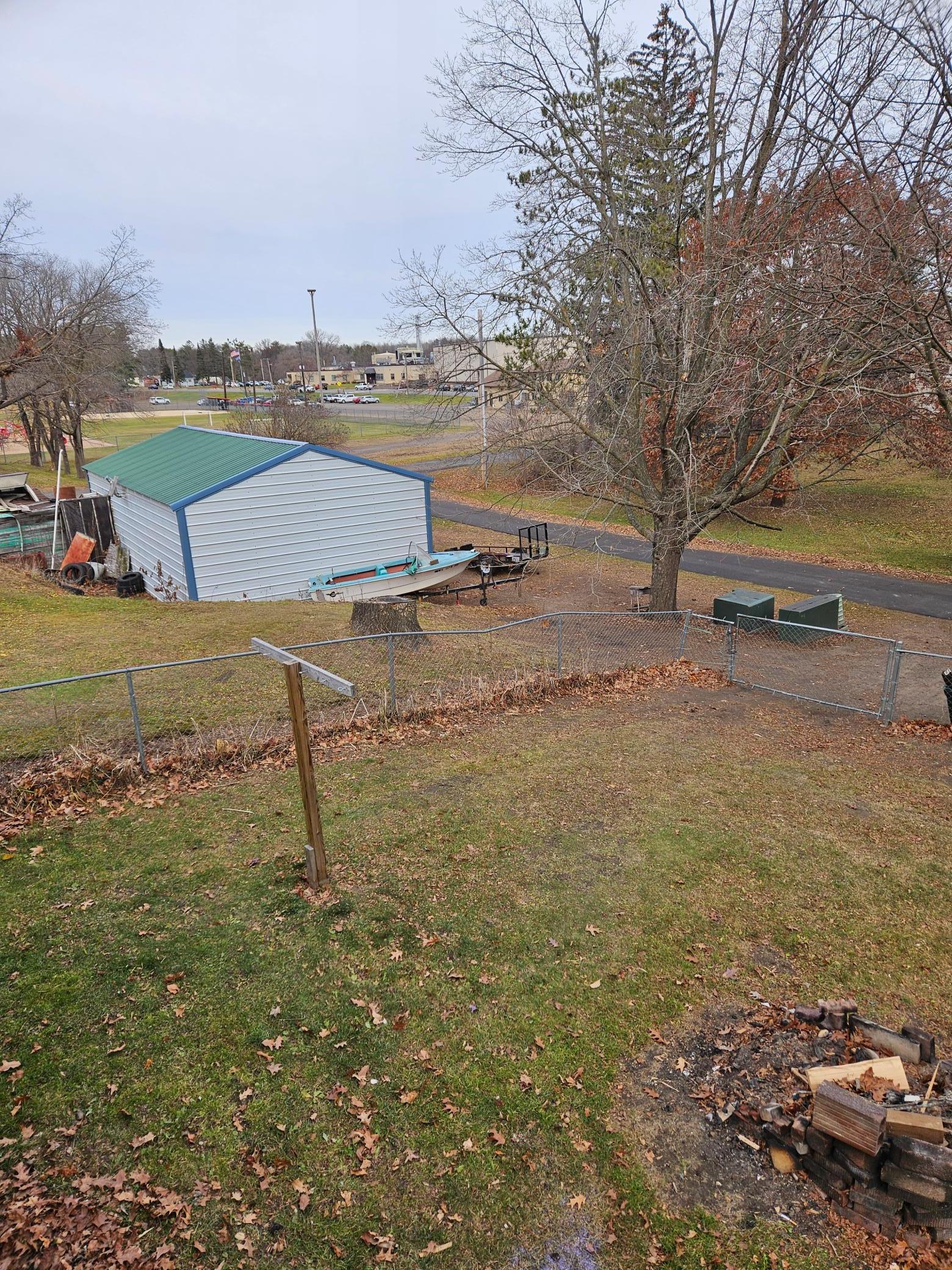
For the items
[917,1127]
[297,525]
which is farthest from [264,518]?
[917,1127]

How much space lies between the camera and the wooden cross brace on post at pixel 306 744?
555 centimetres

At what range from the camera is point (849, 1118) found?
3812mm

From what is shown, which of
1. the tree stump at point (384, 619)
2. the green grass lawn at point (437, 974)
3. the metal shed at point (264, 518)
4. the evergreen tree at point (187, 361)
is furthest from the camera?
the evergreen tree at point (187, 361)

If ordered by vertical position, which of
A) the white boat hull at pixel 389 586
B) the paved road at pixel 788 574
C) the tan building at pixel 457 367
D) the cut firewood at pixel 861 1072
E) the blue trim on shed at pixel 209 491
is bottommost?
the paved road at pixel 788 574

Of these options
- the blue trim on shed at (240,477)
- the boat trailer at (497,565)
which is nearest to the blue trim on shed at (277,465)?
the blue trim on shed at (240,477)

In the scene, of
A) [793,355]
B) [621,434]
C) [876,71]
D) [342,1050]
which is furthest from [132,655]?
[876,71]

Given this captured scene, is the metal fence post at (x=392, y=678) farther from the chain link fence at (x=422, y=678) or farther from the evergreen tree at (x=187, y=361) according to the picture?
the evergreen tree at (x=187, y=361)

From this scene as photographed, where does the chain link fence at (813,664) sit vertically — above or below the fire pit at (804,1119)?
below

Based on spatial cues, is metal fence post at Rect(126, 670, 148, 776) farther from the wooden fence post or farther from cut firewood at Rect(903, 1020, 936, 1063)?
cut firewood at Rect(903, 1020, 936, 1063)

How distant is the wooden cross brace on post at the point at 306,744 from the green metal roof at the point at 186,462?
12947 millimetres

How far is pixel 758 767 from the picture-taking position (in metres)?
9.16

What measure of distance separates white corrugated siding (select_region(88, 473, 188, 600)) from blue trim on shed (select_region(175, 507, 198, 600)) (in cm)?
15

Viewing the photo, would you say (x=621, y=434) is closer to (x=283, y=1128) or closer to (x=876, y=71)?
(x=876, y=71)

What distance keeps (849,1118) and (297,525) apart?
17010 mm
